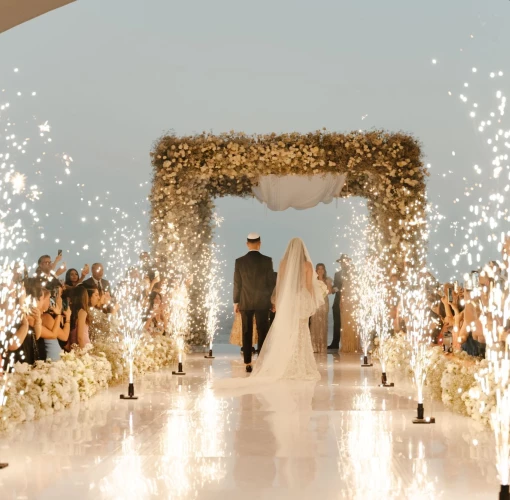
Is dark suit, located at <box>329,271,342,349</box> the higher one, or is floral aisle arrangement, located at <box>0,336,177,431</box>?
dark suit, located at <box>329,271,342,349</box>

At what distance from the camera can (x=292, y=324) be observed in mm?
10875

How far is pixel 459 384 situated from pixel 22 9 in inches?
174

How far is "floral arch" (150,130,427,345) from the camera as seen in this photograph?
45.0 feet

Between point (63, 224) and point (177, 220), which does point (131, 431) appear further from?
point (63, 224)

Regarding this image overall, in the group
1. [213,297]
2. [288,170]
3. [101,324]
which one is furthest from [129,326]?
[213,297]

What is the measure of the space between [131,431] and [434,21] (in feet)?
91.1

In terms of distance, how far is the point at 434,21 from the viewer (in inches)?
1236

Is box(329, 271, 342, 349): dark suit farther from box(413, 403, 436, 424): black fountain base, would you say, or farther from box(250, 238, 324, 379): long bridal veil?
box(413, 403, 436, 424): black fountain base

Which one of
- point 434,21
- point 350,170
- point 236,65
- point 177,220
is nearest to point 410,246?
point 350,170

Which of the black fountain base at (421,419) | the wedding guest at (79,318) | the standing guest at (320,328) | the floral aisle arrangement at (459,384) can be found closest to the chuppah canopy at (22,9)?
the floral aisle arrangement at (459,384)

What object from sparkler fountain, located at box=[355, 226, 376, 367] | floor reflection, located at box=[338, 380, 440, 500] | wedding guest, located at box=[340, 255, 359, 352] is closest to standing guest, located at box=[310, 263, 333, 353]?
wedding guest, located at box=[340, 255, 359, 352]

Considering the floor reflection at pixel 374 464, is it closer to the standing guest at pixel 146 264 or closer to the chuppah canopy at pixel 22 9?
the chuppah canopy at pixel 22 9

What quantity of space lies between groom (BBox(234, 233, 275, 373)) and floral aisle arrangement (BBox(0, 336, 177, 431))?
6.51 feet

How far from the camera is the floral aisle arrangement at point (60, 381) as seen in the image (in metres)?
6.50
